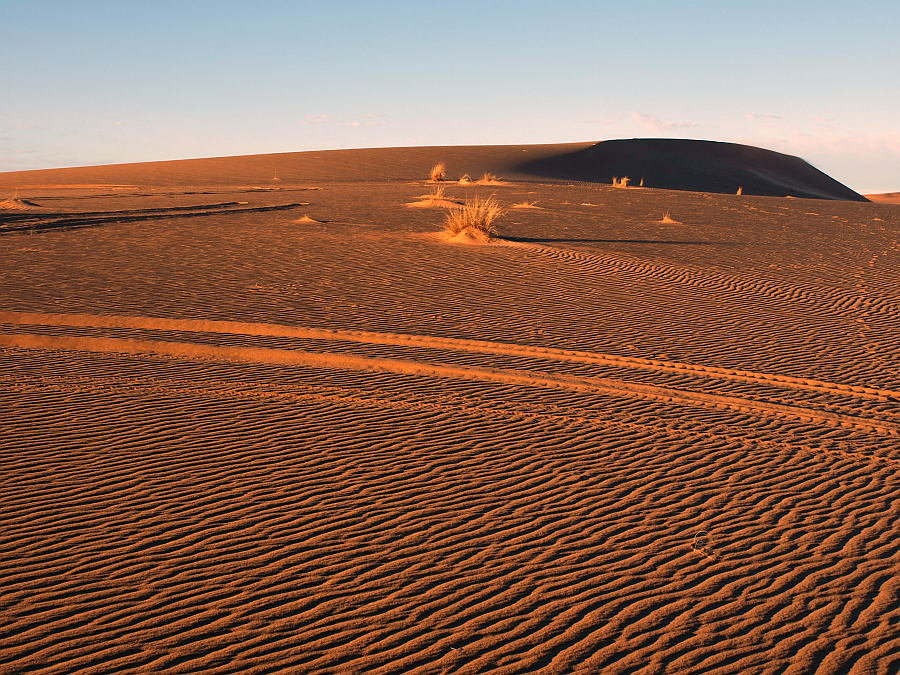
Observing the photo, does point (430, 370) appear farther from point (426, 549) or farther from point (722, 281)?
point (722, 281)

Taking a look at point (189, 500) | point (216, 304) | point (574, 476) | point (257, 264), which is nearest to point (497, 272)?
point (257, 264)

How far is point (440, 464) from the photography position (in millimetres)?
7129

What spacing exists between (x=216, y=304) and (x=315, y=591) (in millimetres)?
9073

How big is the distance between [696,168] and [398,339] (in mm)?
57970

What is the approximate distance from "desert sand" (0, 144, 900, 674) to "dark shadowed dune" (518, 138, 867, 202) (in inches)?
1727

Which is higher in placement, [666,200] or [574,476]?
[666,200]

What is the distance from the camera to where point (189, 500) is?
6160 mm

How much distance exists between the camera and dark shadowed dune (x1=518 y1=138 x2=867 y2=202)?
6016cm

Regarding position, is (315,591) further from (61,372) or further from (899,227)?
(899,227)

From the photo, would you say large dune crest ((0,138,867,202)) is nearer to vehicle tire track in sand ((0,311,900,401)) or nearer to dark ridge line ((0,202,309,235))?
dark ridge line ((0,202,309,235))

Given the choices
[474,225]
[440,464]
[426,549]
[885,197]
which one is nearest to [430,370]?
[440,464]

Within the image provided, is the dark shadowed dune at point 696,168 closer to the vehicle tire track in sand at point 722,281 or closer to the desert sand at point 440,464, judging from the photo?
the vehicle tire track in sand at point 722,281

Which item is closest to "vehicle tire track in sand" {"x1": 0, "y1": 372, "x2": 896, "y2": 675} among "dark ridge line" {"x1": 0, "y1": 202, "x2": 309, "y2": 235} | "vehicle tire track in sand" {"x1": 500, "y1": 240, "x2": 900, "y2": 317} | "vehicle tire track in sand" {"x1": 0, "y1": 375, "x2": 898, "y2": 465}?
"vehicle tire track in sand" {"x1": 0, "y1": 375, "x2": 898, "y2": 465}

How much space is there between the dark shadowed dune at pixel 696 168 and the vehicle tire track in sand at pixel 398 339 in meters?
47.9
